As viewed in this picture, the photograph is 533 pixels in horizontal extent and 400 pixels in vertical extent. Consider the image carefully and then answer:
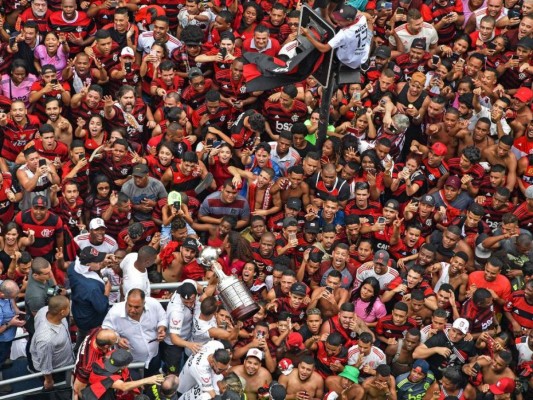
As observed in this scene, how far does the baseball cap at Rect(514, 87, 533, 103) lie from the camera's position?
1716 cm

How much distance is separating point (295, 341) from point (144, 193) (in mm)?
2397

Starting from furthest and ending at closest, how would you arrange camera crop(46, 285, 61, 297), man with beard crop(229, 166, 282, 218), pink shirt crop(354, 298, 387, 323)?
man with beard crop(229, 166, 282, 218) → pink shirt crop(354, 298, 387, 323) → camera crop(46, 285, 61, 297)

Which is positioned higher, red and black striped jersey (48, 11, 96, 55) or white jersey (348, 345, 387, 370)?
red and black striped jersey (48, 11, 96, 55)

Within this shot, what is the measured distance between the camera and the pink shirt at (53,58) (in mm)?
17094

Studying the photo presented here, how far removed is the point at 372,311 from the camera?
15305 mm

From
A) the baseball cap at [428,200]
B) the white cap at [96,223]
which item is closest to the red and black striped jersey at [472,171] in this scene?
the baseball cap at [428,200]

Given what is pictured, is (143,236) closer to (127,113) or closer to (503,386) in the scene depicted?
(127,113)

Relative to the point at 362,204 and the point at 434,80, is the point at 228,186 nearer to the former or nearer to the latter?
the point at 362,204

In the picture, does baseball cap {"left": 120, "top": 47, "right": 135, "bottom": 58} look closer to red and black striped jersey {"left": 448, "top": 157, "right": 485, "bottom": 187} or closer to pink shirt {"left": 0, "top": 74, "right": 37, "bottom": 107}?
pink shirt {"left": 0, "top": 74, "right": 37, "bottom": 107}

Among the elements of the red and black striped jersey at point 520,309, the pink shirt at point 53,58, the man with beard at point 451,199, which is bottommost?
the red and black striped jersey at point 520,309

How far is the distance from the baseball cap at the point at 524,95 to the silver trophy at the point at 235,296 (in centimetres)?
435

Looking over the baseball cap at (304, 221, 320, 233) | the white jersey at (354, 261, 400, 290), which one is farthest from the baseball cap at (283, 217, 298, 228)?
the white jersey at (354, 261, 400, 290)

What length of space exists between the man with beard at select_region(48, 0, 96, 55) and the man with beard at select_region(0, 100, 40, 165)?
1366 millimetres

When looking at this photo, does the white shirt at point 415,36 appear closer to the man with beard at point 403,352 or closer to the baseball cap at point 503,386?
the man with beard at point 403,352
